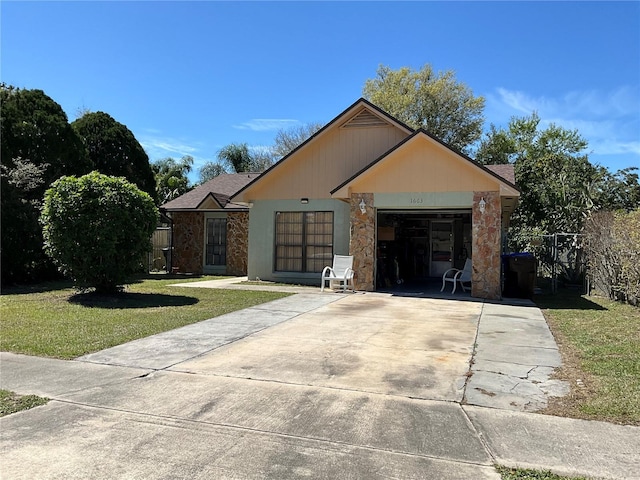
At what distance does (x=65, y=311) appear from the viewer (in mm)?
10164

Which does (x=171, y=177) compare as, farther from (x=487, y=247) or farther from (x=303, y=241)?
(x=487, y=247)

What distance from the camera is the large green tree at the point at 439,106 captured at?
36781mm

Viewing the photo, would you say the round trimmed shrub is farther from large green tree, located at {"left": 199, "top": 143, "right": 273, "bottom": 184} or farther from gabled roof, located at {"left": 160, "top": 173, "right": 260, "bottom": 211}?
large green tree, located at {"left": 199, "top": 143, "right": 273, "bottom": 184}

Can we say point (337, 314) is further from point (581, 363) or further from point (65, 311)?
point (65, 311)

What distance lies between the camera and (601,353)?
22.3 feet

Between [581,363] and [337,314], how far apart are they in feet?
16.5

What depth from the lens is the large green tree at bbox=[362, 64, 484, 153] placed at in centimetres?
3678

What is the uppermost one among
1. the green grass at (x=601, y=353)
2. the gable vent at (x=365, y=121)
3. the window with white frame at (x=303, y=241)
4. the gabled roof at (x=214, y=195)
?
the gable vent at (x=365, y=121)

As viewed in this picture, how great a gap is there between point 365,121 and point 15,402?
13.8 metres

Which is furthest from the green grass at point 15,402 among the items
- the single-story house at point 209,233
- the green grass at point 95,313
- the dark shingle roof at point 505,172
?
the single-story house at point 209,233

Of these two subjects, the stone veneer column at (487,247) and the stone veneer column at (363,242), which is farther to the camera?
the stone veneer column at (363,242)

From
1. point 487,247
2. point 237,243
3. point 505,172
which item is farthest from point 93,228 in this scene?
point 505,172

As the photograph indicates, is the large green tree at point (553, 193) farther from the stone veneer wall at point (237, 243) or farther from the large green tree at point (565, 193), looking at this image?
the stone veneer wall at point (237, 243)

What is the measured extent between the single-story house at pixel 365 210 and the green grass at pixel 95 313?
344 cm
